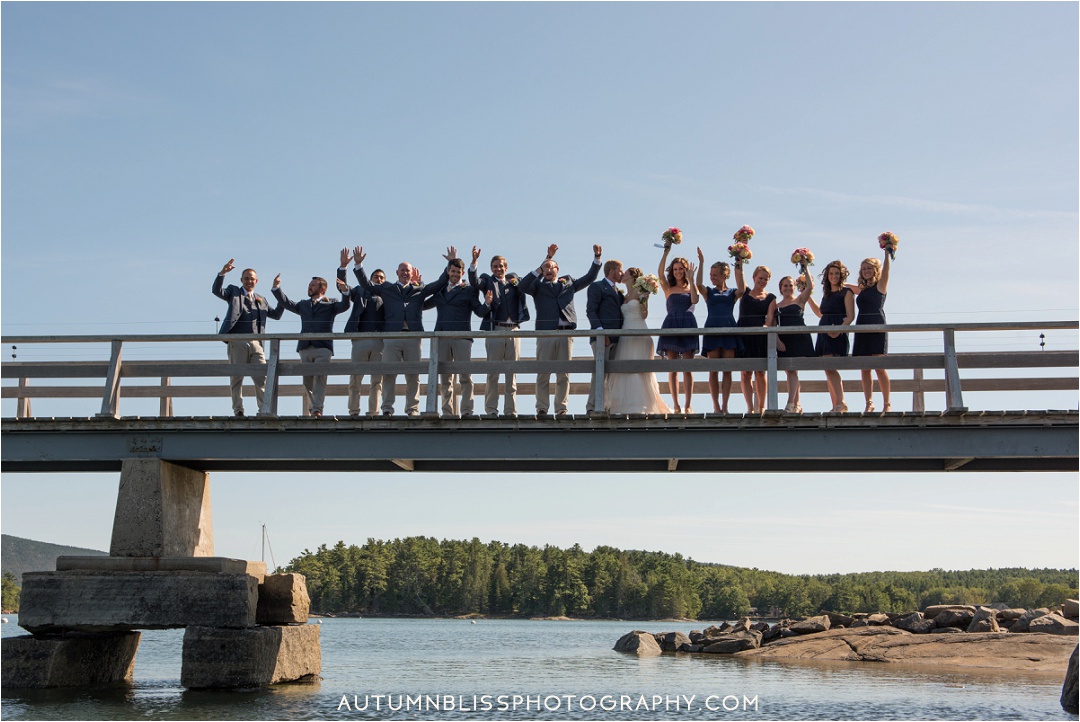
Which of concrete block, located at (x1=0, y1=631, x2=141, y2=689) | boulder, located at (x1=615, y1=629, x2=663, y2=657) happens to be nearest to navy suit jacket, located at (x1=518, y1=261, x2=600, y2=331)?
concrete block, located at (x1=0, y1=631, x2=141, y2=689)

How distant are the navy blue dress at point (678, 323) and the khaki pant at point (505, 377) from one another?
1.88 metres

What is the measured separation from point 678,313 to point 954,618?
18481 mm

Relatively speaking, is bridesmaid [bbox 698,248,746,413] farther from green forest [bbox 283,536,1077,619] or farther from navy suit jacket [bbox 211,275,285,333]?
green forest [bbox 283,536,1077,619]

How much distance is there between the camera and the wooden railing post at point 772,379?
14289mm

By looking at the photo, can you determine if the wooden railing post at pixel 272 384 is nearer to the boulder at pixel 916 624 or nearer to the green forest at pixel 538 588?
the boulder at pixel 916 624

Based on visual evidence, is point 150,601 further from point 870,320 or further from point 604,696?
point 870,320

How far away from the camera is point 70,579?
14.9 meters

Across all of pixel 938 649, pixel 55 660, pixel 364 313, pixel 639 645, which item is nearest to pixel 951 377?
pixel 364 313

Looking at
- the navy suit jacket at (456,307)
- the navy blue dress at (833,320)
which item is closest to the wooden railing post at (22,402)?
the navy suit jacket at (456,307)

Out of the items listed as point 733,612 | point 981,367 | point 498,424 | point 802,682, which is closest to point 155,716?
point 498,424

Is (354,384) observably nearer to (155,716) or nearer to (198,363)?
(198,363)

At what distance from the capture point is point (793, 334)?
15266mm

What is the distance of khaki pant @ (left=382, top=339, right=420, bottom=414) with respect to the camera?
15422mm

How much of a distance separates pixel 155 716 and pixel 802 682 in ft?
41.1
